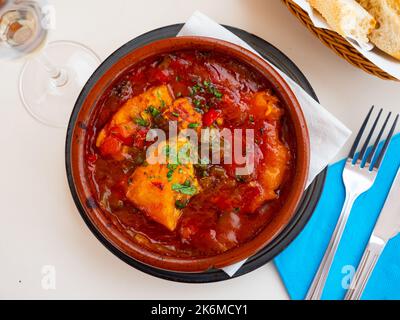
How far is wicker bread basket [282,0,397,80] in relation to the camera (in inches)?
89.0

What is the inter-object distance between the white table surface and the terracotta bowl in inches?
17.1

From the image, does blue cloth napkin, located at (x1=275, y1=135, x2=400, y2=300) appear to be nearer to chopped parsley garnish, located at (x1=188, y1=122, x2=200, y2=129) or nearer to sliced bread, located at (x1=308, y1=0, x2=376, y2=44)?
sliced bread, located at (x1=308, y1=0, x2=376, y2=44)

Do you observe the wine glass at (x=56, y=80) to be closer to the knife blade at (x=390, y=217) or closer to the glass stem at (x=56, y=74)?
the glass stem at (x=56, y=74)

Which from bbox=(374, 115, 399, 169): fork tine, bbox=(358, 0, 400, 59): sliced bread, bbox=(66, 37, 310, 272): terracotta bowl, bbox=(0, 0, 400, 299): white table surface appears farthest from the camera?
bbox=(0, 0, 400, 299): white table surface

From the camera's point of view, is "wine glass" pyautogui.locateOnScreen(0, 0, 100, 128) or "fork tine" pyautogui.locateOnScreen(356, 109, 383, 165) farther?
"wine glass" pyautogui.locateOnScreen(0, 0, 100, 128)

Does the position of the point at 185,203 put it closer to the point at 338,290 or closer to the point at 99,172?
the point at 99,172

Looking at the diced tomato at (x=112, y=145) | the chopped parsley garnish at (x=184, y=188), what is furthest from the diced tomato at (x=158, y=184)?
the diced tomato at (x=112, y=145)

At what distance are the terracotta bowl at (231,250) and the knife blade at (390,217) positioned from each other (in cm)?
57

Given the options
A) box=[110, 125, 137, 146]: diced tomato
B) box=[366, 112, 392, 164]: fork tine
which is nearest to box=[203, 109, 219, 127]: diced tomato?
box=[110, 125, 137, 146]: diced tomato

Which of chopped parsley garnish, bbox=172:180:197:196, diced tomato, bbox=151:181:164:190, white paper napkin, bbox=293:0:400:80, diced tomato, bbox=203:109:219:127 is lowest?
chopped parsley garnish, bbox=172:180:197:196

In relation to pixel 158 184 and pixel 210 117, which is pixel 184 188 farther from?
pixel 210 117

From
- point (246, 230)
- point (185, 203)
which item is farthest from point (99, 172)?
point (246, 230)

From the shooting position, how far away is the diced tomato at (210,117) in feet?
7.29
